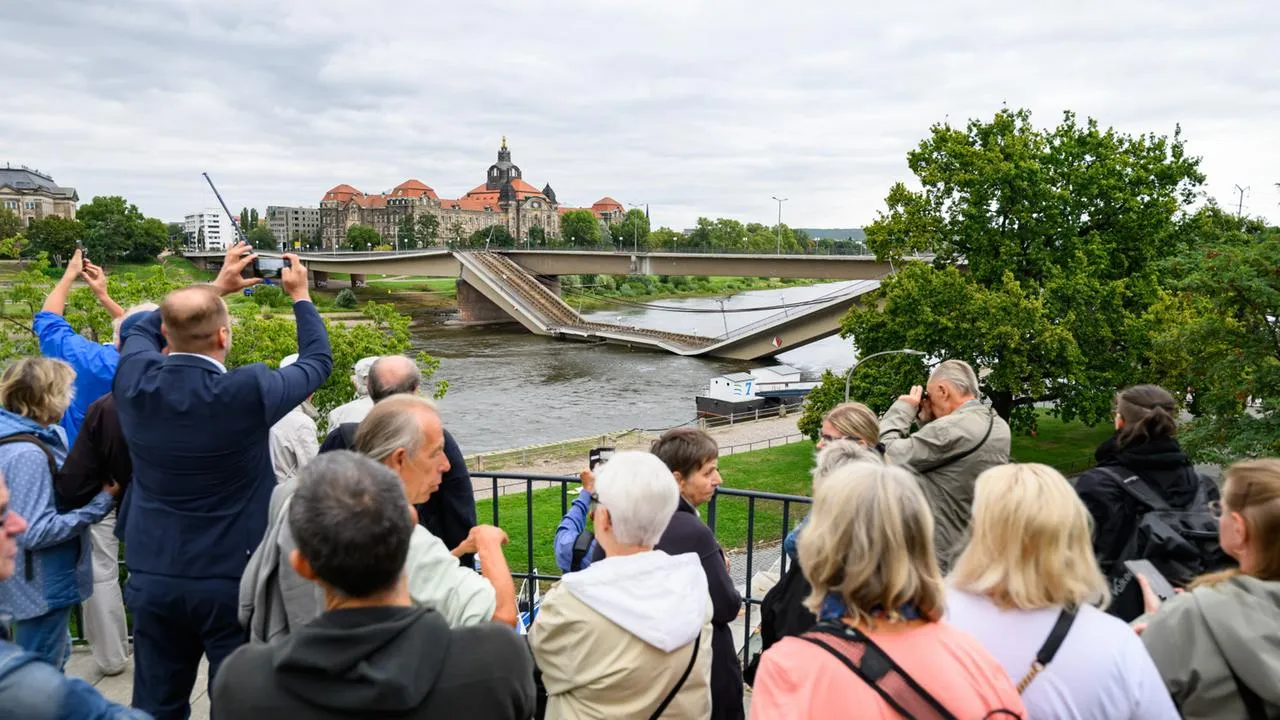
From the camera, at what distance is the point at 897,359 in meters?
21.5

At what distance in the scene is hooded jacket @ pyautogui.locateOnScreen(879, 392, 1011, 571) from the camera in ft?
14.2

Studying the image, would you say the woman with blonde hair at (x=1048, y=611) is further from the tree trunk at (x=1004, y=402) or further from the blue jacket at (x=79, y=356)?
the tree trunk at (x=1004, y=402)

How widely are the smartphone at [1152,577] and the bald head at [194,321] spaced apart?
134 inches

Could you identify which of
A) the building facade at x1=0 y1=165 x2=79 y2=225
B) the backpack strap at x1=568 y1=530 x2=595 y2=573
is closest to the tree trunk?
the backpack strap at x1=568 y1=530 x2=595 y2=573

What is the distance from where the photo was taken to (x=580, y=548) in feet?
11.0

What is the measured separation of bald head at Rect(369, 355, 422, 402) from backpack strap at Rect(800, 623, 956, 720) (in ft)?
8.91

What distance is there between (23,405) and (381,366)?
59.7 inches

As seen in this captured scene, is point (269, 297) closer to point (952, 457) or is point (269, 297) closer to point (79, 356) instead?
point (79, 356)

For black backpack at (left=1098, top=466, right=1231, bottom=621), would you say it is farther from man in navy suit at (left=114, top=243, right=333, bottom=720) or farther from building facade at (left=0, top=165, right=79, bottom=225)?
building facade at (left=0, top=165, right=79, bottom=225)

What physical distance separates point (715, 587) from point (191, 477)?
1918mm

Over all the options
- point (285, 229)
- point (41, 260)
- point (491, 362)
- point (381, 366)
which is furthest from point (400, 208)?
point (381, 366)

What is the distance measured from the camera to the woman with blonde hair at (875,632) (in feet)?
6.79

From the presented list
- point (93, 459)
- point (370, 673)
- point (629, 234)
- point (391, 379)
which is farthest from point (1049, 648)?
point (629, 234)

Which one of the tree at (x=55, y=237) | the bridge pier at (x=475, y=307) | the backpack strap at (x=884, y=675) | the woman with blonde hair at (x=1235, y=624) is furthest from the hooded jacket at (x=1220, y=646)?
the tree at (x=55, y=237)
